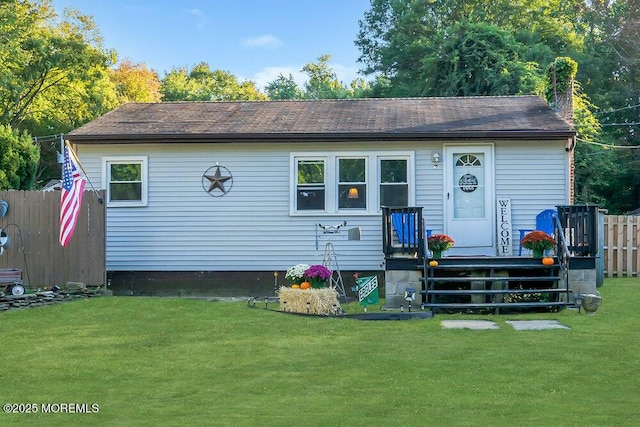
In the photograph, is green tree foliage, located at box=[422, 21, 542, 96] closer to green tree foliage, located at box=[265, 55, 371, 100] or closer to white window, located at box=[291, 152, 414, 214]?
white window, located at box=[291, 152, 414, 214]

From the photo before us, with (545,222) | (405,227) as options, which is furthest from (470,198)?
(405,227)

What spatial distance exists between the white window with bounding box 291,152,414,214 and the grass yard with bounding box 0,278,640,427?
3.60 metres

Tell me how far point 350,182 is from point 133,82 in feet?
99.6

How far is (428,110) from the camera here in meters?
15.3

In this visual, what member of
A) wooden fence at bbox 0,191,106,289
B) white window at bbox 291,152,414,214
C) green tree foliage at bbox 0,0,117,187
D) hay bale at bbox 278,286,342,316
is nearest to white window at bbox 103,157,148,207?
wooden fence at bbox 0,191,106,289

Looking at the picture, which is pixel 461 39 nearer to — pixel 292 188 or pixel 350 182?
pixel 350 182

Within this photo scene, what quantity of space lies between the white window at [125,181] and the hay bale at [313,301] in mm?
4530

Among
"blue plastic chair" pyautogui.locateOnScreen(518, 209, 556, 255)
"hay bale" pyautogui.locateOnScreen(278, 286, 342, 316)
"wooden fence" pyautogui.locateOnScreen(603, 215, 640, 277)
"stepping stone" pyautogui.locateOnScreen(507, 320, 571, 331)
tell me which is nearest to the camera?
"stepping stone" pyautogui.locateOnScreen(507, 320, 571, 331)

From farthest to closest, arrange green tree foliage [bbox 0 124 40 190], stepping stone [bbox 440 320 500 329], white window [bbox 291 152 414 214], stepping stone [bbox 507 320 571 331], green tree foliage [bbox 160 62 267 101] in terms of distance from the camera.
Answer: green tree foliage [bbox 160 62 267 101] < green tree foliage [bbox 0 124 40 190] < white window [bbox 291 152 414 214] < stepping stone [bbox 440 320 500 329] < stepping stone [bbox 507 320 571 331]

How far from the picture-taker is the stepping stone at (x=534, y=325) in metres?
9.28

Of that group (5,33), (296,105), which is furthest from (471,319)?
(5,33)

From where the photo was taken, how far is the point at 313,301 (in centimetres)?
1060

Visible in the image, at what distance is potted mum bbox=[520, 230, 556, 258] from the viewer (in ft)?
38.0

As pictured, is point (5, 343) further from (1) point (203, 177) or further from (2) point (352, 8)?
(2) point (352, 8)
